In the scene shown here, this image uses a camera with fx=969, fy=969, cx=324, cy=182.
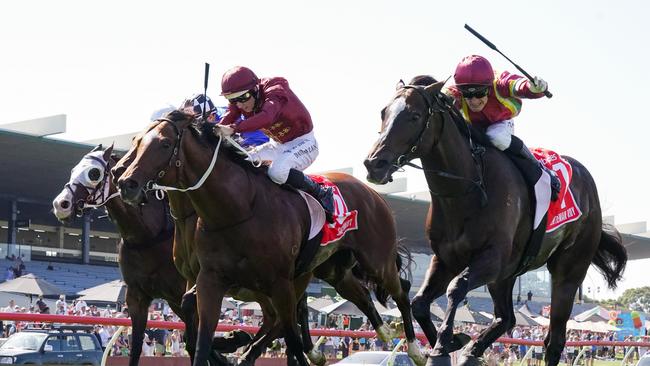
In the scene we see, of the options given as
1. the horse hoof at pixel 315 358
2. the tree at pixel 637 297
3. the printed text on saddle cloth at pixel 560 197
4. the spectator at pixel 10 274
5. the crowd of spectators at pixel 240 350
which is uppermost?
the printed text on saddle cloth at pixel 560 197

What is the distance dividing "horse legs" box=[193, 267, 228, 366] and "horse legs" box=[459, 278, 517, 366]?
1.71 metres

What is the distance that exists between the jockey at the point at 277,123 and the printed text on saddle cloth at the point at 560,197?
1699 mm

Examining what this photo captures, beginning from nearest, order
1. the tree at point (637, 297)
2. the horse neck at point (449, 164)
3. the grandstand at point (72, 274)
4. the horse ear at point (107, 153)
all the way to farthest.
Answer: the horse neck at point (449, 164) → the horse ear at point (107, 153) → the grandstand at point (72, 274) → the tree at point (637, 297)

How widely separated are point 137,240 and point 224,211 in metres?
2.03

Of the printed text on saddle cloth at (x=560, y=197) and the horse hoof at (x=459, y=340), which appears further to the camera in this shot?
the printed text on saddle cloth at (x=560, y=197)

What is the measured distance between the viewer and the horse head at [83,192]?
8.62m

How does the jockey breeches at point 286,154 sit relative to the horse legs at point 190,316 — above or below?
above

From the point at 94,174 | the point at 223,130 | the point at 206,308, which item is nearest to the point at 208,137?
the point at 223,130

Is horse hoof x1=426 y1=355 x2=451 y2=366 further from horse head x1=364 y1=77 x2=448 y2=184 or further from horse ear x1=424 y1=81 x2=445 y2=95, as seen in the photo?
horse ear x1=424 y1=81 x2=445 y2=95

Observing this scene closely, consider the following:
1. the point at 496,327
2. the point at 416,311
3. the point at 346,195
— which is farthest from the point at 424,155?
the point at 346,195

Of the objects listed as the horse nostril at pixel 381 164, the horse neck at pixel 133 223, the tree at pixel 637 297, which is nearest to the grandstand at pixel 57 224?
the horse neck at pixel 133 223

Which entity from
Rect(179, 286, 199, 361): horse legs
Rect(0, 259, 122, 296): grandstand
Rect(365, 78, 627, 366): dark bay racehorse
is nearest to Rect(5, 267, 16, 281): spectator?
Rect(0, 259, 122, 296): grandstand

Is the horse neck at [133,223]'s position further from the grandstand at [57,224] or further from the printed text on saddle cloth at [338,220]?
the grandstand at [57,224]

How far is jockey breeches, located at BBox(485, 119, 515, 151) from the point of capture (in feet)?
22.3
